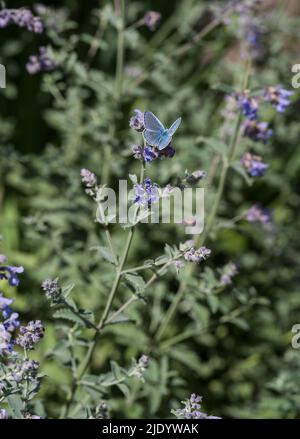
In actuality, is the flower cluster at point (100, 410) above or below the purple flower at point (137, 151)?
below

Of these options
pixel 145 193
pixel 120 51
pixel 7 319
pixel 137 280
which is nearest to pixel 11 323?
pixel 7 319

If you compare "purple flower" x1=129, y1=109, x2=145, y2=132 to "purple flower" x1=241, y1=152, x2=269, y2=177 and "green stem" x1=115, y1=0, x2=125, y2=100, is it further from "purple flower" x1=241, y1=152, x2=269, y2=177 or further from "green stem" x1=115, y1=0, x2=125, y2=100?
"green stem" x1=115, y1=0, x2=125, y2=100

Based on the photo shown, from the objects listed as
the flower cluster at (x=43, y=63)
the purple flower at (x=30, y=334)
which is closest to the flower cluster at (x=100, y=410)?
the purple flower at (x=30, y=334)

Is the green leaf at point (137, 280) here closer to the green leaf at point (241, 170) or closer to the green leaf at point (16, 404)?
the green leaf at point (16, 404)

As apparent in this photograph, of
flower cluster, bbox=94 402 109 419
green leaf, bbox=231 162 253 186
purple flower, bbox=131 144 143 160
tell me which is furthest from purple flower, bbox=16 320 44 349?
green leaf, bbox=231 162 253 186

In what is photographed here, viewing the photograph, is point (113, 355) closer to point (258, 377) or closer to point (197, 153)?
point (258, 377)
